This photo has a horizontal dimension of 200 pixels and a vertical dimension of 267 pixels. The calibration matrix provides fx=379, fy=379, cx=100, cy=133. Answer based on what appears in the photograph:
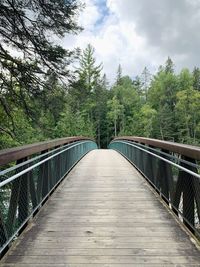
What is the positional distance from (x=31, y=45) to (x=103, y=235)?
219 inches

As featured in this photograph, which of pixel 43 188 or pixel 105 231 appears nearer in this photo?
pixel 105 231

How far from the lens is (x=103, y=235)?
4.28 m

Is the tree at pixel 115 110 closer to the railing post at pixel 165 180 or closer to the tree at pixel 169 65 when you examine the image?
the tree at pixel 169 65

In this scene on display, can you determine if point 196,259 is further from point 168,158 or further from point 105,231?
point 168,158

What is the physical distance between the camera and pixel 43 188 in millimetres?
5883

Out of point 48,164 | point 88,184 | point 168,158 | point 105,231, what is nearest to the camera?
point 105,231

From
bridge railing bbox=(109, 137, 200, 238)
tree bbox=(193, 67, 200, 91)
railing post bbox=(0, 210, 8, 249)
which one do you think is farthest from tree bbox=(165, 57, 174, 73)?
railing post bbox=(0, 210, 8, 249)

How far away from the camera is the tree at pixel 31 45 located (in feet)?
26.7

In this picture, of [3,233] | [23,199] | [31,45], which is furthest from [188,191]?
[31,45]

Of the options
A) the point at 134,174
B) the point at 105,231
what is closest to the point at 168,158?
the point at 105,231

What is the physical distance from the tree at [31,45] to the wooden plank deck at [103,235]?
3085 mm

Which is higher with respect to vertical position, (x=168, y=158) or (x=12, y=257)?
(x=168, y=158)

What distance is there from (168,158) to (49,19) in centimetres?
465

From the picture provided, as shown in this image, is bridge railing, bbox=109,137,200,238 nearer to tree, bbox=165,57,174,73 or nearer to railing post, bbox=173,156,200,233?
railing post, bbox=173,156,200,233
